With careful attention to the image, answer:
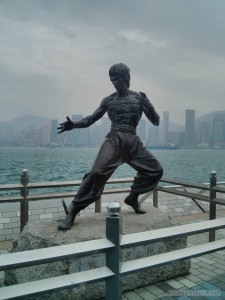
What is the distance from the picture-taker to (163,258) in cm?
278

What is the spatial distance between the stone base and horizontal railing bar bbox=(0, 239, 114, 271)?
1.93 m

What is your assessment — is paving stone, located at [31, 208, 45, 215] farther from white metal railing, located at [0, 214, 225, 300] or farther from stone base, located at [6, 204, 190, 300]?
white metal railing, located at [0, 214, 225, 300]

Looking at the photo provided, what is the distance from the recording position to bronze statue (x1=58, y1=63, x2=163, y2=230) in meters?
4.91

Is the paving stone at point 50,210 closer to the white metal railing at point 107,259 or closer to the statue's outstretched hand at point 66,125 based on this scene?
the statue's outstretched hand at point 66,125

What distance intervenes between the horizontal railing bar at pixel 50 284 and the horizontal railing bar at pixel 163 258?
0.20m

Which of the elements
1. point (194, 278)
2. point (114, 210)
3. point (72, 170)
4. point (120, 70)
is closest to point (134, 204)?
point (194, 278)

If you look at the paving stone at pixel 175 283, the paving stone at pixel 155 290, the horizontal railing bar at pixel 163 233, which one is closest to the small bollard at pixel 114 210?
the horizontal railing bar at pixel 163 233

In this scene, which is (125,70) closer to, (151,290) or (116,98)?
(116,98)

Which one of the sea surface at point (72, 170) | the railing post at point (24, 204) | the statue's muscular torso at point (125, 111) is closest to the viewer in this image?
the statue's muscular torso at point (125, 111)

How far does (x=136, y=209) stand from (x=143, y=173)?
2.64 feet

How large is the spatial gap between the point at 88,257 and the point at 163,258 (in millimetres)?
1698

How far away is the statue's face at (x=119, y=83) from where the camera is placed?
519 cm

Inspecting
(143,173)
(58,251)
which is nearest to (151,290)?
(143,173)

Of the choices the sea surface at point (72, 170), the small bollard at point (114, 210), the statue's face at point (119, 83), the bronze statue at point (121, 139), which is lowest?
the sea surface at point (72, 170)
